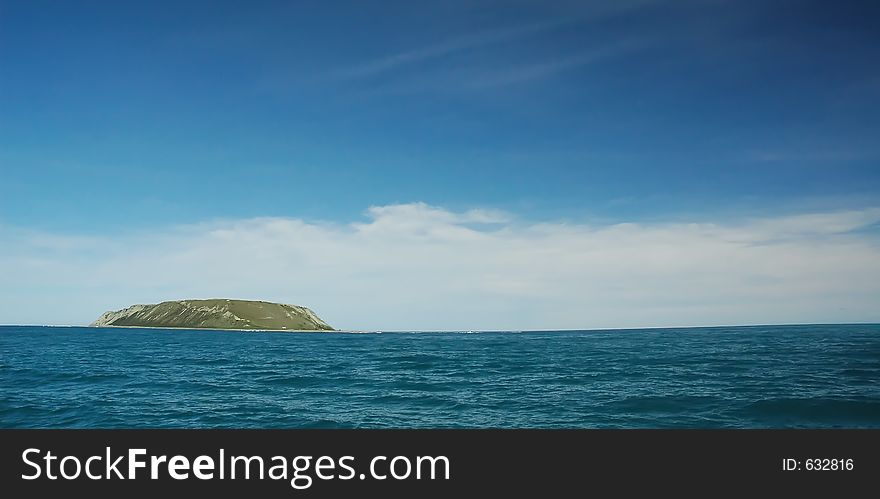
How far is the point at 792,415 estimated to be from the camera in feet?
87.8

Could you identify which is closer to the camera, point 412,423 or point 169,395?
point 412,423
